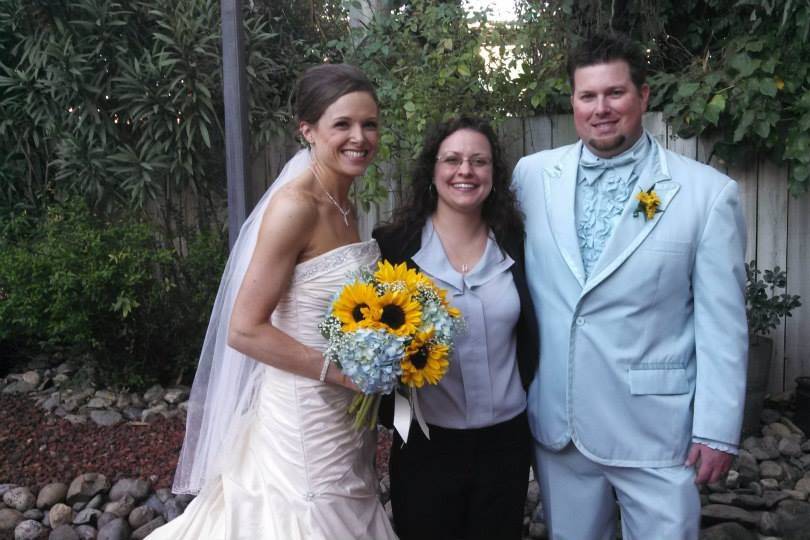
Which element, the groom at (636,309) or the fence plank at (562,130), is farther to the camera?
the fence plank at (562,130)

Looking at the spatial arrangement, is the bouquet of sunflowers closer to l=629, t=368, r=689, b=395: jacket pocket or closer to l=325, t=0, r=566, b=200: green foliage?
l=629, t=368, r=689, b=395: jacket pocket

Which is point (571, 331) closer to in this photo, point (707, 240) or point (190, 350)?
point (707, 240)

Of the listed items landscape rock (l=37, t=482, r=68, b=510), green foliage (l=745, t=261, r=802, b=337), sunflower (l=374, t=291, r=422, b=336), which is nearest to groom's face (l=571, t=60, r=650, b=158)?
sunflower (l=374, t=291, r=422, b=336)

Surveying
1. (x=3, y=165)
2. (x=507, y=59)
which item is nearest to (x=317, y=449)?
(x=507, y=59)

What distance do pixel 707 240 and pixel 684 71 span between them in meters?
3.17

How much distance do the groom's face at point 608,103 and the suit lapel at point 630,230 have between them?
16 cm

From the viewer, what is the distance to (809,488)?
12.7ft

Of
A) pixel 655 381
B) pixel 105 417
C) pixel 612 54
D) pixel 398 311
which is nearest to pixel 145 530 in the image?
pixel 105 417

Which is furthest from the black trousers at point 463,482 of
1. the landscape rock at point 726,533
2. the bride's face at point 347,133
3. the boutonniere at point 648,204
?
the landscape rock at point 726,533

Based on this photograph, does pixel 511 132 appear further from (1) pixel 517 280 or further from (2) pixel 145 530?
(2) pixel 145 530

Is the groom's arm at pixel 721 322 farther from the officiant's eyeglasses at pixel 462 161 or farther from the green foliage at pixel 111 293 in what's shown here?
the green foliage at pixel 111 293

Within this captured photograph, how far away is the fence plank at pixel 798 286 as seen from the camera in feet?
15.8

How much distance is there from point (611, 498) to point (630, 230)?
0.90 m

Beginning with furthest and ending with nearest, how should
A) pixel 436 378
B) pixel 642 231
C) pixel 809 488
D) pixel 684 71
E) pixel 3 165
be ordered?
pixel 3 165 → pixel 684 71 → pixel 809 488 → pixel 642 231 → pixel 436 378
